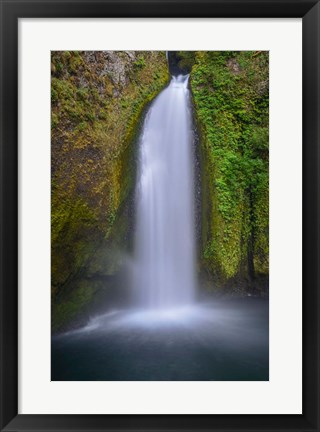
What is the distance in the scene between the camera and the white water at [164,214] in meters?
4.51

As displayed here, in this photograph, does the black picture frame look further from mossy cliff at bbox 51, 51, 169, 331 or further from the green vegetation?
mossy cliff at bbox 51, 51, 169, 331

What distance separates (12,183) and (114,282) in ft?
8.84

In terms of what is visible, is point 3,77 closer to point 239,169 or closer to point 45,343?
point 45,343

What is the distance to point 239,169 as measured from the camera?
14.7 feet

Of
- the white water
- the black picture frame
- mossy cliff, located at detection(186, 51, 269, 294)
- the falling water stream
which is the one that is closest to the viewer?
the black picture frame

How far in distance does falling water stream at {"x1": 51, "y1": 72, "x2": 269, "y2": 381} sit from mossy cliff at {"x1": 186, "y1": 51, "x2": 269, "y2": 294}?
0.91ft

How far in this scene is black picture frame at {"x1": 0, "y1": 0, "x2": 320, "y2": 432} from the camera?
1.99 metres

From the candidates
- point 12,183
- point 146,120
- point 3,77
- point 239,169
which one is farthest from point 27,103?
point 239,169

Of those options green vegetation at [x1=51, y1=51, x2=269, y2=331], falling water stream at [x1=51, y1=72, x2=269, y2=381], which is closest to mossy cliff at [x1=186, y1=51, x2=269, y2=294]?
green vegetation at [x1=51, y1=51, x2=269, y2=331]

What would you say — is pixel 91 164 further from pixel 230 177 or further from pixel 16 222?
pixel 230 177

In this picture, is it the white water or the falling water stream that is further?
the white water

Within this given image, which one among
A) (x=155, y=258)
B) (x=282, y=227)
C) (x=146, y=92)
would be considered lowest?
(x=155, y=258)

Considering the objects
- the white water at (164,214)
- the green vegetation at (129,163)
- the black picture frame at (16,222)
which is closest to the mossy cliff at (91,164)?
the green vegetation at (129,163)

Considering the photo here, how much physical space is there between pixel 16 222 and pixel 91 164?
6.00 ft
